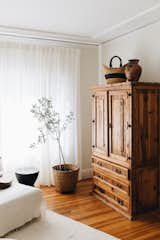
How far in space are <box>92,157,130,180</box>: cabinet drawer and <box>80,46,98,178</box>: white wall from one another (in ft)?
3.15

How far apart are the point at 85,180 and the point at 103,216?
5.24 ft

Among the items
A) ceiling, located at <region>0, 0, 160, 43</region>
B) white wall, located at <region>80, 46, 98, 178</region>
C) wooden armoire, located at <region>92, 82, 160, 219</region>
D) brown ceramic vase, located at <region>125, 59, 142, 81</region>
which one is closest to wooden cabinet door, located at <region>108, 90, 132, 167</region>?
wooden armoire, located at <region>92, 82, 160, 219</region>

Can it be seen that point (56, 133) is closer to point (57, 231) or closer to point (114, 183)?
point (114, 183)

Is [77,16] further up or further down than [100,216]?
further up

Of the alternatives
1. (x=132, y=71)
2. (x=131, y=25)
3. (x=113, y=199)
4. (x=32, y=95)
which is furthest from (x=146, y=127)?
(x=32, y=95)

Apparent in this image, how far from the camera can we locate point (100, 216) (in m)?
3.48

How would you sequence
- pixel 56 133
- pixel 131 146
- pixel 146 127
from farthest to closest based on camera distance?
pixel 56 133
pixel 146 127
pixel 131 146

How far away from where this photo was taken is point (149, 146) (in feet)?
11.6

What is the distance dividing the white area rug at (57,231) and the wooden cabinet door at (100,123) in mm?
1117

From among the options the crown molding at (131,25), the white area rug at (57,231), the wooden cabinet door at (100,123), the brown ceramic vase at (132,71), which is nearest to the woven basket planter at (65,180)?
the wooden cabinet door at (100,123)

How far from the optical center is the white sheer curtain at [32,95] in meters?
4.33

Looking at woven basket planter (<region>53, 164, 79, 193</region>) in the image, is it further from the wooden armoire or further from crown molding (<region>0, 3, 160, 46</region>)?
crown molding (<region>0, 3, 160, 46</region>)

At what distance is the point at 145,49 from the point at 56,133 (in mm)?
1950

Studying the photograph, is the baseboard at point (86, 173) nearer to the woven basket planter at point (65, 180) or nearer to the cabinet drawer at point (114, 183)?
the woven basket planter at point (65, 180)
